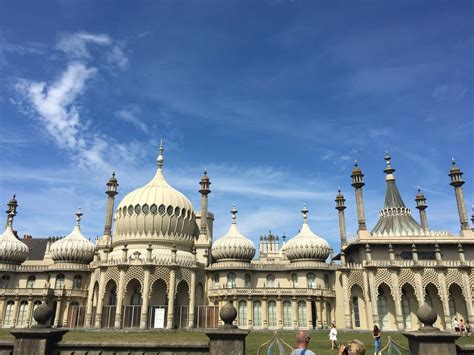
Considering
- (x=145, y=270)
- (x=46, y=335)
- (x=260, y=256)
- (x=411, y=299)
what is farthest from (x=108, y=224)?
(x=46, y=335)

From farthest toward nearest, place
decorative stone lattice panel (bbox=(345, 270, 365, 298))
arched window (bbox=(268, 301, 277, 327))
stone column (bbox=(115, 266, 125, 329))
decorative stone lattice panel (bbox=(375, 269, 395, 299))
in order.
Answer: decorative stone lattice panel (bbox=(345, 270, 365, 298)), decorative stone lattice panel (bbox=(375, 269, 395, 299)), arched window (bbox=(268, 301, 277, 327)), stone column (bbox=(115, 266, 125, 329))

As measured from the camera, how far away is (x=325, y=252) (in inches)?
1671

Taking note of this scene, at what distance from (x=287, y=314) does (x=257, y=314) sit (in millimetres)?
2997

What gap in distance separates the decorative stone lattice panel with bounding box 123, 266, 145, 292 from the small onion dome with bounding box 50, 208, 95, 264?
10.0m

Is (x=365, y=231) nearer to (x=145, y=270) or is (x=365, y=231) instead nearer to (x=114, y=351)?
(x=145, y=270)

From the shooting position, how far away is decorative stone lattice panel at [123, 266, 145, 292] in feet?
123

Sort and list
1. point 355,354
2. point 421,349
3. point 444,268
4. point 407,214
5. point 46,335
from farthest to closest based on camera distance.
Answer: point 407,214
point 444,268
point 46,335
point 421,349
point 355,354

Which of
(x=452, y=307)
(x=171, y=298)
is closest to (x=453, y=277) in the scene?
(x=452, y=307)

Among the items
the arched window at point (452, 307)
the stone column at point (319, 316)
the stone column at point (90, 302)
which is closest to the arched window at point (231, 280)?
the stone column at point (319, 316)

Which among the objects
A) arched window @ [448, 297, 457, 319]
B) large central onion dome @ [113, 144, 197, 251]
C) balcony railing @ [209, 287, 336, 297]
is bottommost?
arched window @ [448, 297, 457, 319]

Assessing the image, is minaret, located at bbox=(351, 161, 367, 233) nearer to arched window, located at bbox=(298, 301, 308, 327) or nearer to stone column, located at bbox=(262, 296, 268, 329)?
arched window, located at bbox=(298, 301, 308, 327)

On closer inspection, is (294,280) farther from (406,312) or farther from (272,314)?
(406,312)

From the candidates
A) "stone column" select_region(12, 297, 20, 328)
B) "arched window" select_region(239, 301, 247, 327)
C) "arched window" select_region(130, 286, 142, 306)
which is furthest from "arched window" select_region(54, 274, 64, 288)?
"arched window" select_region(239, 301, 247, 327)

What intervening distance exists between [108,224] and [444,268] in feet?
127
